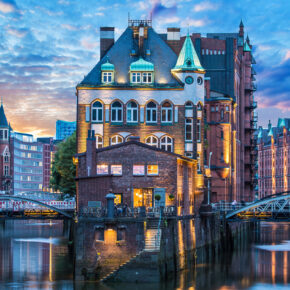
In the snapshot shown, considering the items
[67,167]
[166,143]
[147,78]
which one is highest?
[147,78]

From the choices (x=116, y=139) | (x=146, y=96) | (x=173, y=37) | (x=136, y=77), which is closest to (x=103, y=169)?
(x=116, y=139)

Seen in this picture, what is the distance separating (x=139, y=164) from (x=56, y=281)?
11568 mm

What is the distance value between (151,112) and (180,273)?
25.3 metres

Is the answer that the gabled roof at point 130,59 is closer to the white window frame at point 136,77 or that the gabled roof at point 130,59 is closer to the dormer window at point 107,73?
the dormer window at point 107,73

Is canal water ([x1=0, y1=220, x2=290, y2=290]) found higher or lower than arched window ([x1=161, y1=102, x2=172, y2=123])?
lower

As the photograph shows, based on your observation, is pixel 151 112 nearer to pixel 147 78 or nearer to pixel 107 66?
pixel 147 78

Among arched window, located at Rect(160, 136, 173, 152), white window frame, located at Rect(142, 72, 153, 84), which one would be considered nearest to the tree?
arched window, located at Rect(160, 136, 173, 152)

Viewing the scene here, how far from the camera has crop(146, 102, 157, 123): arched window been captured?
84375 millimetres

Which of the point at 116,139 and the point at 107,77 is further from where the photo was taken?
the point at 107,77

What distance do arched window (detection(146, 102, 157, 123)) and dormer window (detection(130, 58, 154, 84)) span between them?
2.51 meters

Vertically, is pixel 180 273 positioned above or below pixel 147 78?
→ below

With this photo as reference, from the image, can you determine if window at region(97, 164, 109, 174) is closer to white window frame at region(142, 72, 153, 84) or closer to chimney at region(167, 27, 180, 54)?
white window frame at region(142, 72, 153, 84)

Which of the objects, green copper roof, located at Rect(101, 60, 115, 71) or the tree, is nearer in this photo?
green copper roof, located at Rect(101, 60, 115, 71)

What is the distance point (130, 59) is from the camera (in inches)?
3415
